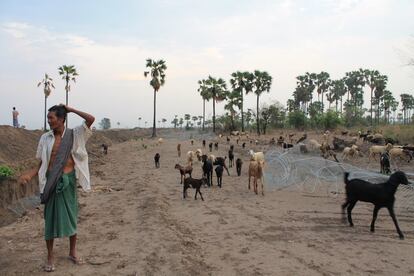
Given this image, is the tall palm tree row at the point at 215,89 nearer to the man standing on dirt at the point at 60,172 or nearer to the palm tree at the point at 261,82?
the palm tree at the point at 261,82

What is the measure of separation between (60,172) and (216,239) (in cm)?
Result: 367

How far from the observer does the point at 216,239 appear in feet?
27.9

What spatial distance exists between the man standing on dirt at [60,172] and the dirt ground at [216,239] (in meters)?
0.75

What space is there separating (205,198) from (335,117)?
38657 millimetres

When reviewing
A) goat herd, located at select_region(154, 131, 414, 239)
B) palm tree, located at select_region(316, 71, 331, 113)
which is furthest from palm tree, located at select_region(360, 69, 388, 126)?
goat herd, located at select_region(154, 131, 414, 239)

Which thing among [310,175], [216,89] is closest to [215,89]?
[216,89]

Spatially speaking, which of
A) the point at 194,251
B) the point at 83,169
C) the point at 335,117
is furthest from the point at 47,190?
the point at 335,117

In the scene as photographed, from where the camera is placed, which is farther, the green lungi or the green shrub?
the green shrub

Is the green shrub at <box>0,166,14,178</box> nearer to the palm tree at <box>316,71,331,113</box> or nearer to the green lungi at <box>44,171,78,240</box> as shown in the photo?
the green lungi at <box>44,171,78,240</box>

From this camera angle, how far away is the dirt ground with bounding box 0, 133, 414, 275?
268 inches

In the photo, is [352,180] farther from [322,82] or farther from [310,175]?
[322,82]

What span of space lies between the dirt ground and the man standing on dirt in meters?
0.75

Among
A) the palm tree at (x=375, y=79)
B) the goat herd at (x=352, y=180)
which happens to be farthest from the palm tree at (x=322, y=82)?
the goat herd at (x=352, y=180)

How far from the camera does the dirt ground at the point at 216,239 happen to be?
680 centimetres
